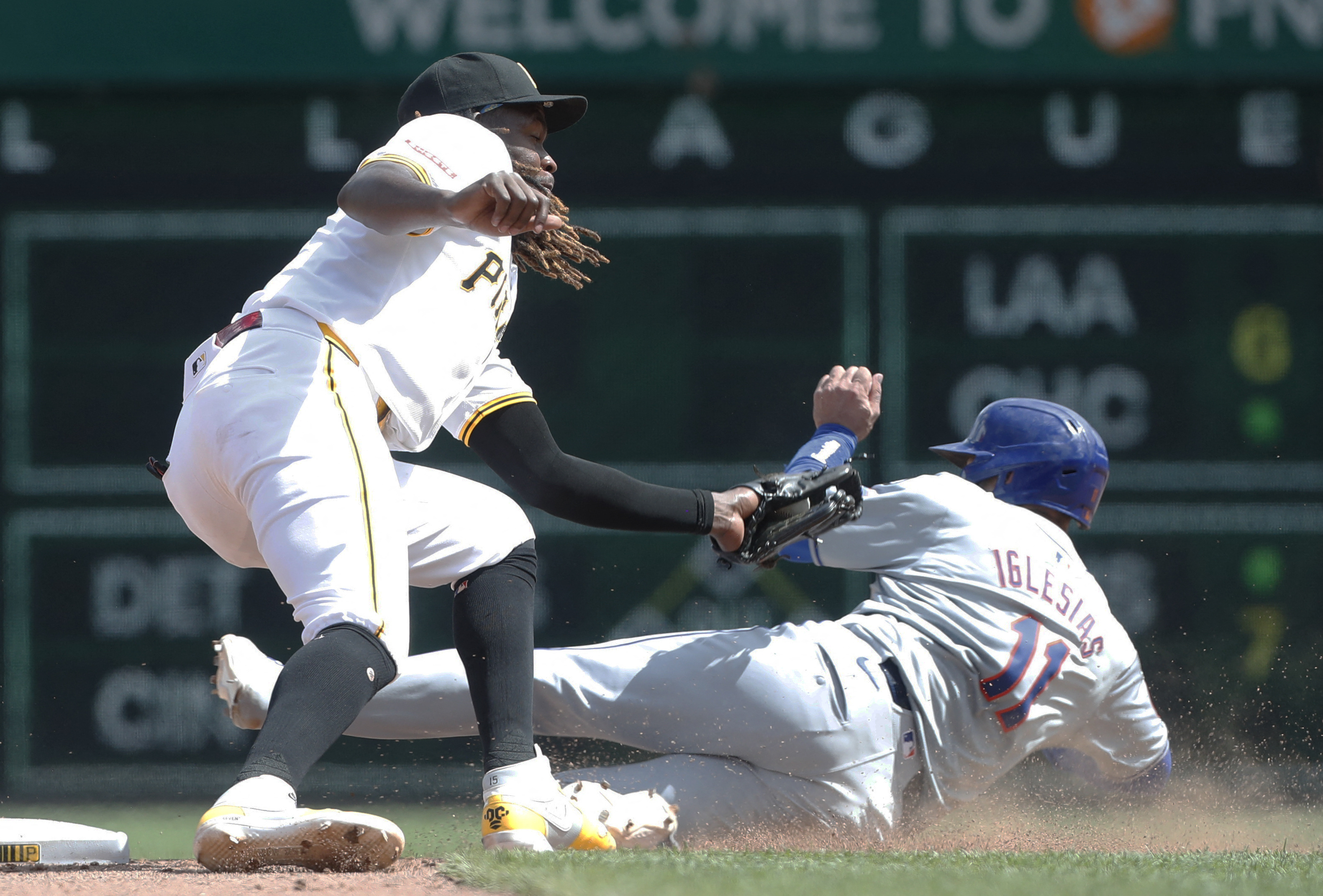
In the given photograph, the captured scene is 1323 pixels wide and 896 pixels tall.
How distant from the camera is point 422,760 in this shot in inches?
181

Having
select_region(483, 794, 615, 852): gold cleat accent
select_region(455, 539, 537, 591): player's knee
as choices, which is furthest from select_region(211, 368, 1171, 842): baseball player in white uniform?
select_region(483, 794, 615, 852): gold cleat accent

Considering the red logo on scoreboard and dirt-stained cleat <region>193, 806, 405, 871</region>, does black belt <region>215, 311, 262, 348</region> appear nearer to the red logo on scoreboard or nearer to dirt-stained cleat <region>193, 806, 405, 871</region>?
dirt-stained cleat <region>193, 806, 405, 871</region>

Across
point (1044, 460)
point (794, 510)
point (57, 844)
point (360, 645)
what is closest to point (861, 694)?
point (794, 510)

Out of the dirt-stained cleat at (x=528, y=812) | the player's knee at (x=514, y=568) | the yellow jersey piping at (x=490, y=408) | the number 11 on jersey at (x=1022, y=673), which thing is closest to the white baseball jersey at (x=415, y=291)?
the yellow jersey piping at (x=490, y=408)

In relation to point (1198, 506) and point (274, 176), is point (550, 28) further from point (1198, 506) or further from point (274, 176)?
point (1198, 506)

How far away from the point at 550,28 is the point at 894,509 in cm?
228

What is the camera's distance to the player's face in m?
2.58

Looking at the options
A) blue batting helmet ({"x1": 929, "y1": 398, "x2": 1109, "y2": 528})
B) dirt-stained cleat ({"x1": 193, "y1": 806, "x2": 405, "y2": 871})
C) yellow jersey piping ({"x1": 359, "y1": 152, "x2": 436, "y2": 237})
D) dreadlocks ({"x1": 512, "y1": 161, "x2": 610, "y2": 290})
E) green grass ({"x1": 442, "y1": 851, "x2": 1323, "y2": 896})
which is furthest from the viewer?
blue batting helmet ({"x1": 929, "y1": 398, "x2": 1109, "y2": 528})

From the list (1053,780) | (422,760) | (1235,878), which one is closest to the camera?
(1235,878)

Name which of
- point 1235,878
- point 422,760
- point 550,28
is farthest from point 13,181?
point 1235,878

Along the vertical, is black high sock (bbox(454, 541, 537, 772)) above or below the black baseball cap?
below

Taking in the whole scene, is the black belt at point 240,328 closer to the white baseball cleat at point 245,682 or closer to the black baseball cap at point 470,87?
the black baseball cap at point 470,87

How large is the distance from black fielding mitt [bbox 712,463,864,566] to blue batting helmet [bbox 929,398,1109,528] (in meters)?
0.82

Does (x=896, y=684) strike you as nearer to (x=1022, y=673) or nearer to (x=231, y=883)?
(x=1022, y=673)
